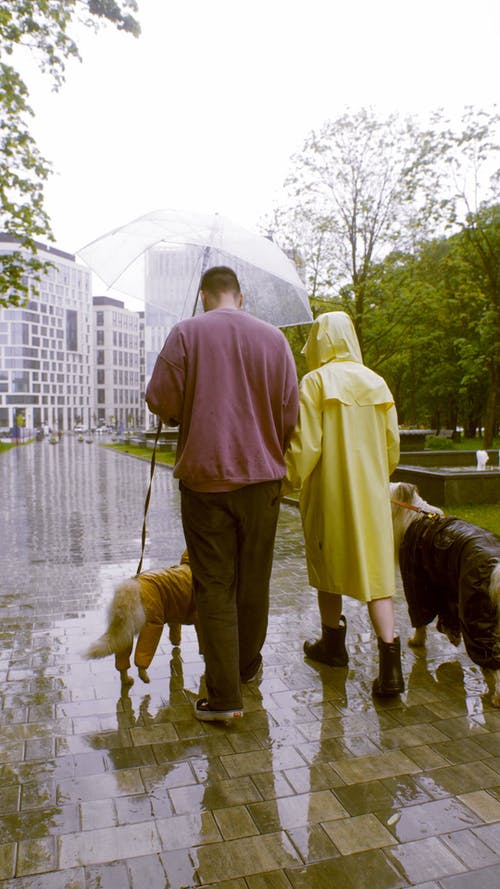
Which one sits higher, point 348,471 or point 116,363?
point 116,363

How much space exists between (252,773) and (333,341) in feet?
7.32

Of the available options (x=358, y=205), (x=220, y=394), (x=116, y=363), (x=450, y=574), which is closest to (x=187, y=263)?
(x=220, y=394)

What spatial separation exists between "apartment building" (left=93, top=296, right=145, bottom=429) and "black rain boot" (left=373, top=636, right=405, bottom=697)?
15439 centimetres

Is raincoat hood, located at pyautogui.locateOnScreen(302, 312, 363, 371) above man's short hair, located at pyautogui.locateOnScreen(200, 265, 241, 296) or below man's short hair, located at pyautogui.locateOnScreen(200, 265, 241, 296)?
below

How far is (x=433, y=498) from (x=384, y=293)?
929 centimetres

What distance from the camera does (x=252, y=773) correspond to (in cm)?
306

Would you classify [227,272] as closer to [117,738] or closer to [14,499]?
[117,738]

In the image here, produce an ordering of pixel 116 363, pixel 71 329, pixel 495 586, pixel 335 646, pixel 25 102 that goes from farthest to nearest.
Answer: pixel 116 363, pixel 71 329, pixel 25 102, pixel 335 646, pixel 495 586

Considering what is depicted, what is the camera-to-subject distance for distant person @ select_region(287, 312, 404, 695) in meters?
3.84

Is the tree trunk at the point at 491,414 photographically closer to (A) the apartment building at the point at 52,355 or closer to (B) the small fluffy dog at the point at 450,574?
(B) the small fluffy dog at the point at 450,574

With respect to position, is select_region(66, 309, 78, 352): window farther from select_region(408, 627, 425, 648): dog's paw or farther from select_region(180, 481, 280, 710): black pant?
select_region(180, 481, 280, 710): black pant

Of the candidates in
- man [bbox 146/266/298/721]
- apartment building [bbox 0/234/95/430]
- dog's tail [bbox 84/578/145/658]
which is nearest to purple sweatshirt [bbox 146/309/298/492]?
man [bbox 146/266/298/721]

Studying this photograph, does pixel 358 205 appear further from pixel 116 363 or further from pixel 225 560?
pixel 116 363

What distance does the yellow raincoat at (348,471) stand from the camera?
384 cm
